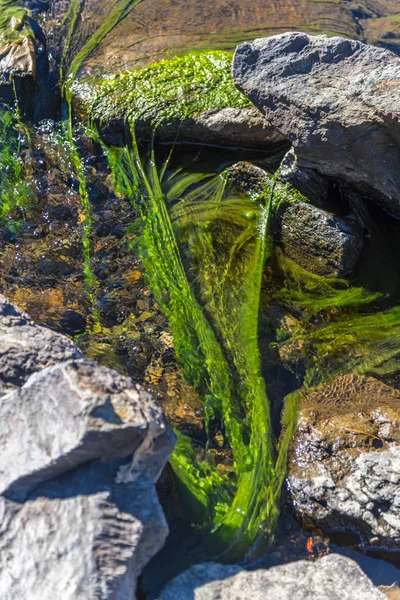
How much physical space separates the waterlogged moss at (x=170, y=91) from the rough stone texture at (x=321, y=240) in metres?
0.96

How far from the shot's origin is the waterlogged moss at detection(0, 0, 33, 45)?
4703 mm

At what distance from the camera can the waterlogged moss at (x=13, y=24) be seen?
185 inches

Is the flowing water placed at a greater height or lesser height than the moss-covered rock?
lesser

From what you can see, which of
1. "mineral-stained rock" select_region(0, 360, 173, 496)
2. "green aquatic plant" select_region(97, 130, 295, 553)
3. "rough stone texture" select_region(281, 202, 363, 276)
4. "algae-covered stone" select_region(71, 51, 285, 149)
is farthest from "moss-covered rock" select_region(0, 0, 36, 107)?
"mineral-stained rock" select_region(0, 360, 173, 496)

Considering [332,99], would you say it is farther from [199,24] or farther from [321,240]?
[199,24]

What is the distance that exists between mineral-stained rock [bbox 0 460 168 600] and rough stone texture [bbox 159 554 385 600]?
0.36 metres

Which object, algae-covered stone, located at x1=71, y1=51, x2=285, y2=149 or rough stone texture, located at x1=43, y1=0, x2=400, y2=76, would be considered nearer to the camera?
algae-covered stone, located at x1=71, y1=51, x2=285, y2=149

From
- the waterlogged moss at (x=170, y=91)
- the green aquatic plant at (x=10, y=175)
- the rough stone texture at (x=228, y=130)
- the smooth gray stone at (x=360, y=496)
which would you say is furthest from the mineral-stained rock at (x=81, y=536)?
the waterlogged moss at (x=170, y=91)

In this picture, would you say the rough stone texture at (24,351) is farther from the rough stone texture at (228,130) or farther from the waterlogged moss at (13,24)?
the waterlogged moss at (13,24)

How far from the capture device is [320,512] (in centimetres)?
264

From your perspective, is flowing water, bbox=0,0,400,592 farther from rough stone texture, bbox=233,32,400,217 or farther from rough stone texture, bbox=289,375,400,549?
rough stone texture, bbox=233,32,400,217

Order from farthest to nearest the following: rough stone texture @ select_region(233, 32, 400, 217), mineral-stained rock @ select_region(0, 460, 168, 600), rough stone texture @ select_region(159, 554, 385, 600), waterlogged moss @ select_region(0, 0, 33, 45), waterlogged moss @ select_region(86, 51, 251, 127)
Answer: waterlogged moss @ select_region(0, 0, 33, 45) → waterlogged moss @ select_region(86, 51, 251, 127) → rough stone texture @ select_region(233, 32, 400, 217) → rough stone texture @ select_region(159, 554, 385, 600) → mineral-stained rock @ select_region(0, 460, 168, 600)

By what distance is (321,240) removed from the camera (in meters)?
3.57

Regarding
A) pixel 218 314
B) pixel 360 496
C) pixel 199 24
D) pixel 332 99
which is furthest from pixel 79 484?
pixel 199 24
